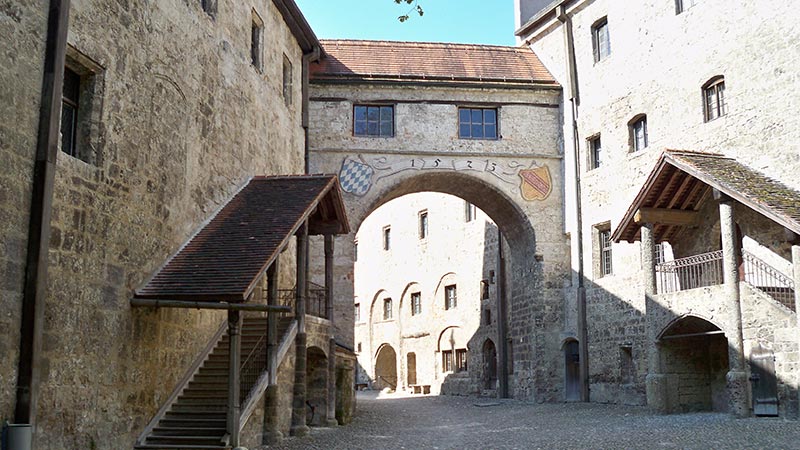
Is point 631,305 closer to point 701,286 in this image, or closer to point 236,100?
point 701,286

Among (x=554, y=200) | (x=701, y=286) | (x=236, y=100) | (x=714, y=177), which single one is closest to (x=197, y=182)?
(x=236, y=100)

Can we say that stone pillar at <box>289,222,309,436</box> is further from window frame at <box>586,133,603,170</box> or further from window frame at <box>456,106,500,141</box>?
window frame at <box>586,133,603,170</box>

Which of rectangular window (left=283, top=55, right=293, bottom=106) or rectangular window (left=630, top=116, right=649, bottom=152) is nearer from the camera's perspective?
rectangular window (left=283, top=55, right=293, bottom=106)

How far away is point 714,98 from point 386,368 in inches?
991

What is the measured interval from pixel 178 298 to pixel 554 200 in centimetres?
1486

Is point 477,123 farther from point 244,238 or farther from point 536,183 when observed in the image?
point 244,238

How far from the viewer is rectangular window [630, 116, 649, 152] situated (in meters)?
21.1

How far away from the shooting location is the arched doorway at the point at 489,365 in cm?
3158

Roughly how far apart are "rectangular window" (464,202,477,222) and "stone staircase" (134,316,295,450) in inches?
770

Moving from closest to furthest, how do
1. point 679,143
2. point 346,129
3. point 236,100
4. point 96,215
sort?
point 96,215, point 236,100, point 679,143, point 346,129

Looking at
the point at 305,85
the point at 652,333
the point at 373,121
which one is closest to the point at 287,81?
the point at 305,85

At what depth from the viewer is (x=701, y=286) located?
18203 mm

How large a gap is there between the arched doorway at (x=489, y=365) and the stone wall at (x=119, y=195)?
18135mm

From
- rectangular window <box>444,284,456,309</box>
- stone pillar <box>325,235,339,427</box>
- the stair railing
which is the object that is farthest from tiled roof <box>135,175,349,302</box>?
rectangular window <box>444,284,456,309</box>
